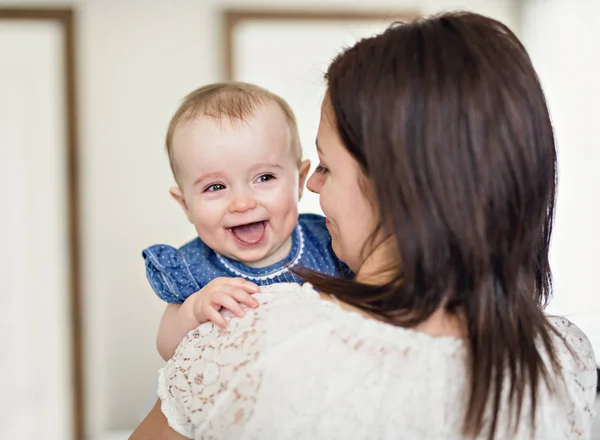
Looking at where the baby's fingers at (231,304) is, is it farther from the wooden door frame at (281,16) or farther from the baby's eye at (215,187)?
the wooden door frame at (281,16)


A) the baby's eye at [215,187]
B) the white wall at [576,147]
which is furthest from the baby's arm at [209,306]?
the white wall at [576,147]

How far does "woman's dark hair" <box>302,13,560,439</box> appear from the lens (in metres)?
0.88

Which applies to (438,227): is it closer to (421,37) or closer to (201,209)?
(421,37)

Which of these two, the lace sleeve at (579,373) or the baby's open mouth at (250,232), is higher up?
the baby's open mouth at (250,232)

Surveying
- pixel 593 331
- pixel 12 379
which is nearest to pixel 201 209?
pixel 593 331

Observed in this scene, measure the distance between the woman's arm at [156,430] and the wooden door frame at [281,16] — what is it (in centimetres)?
268

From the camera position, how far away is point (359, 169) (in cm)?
94

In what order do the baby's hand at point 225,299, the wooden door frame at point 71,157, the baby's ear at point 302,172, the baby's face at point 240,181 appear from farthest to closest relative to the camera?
the wooden door frame at point 71,157
the baby's ear at point 302,172
the baby's face at point 240,181
the baby's hand at point 225,299

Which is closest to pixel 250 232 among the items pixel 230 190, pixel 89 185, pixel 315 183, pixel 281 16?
pixel 230 190

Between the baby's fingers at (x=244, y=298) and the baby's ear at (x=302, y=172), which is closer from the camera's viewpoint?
the baby's fingers at (x=244, y=298)

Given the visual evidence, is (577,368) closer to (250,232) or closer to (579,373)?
(579,373)

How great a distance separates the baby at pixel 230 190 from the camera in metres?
1.39

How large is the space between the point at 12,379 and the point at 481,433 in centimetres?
318

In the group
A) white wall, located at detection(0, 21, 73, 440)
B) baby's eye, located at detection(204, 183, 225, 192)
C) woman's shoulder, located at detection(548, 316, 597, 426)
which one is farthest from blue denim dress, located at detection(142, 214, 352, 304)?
white wall, located at detection(0, 21, 73, 440)
